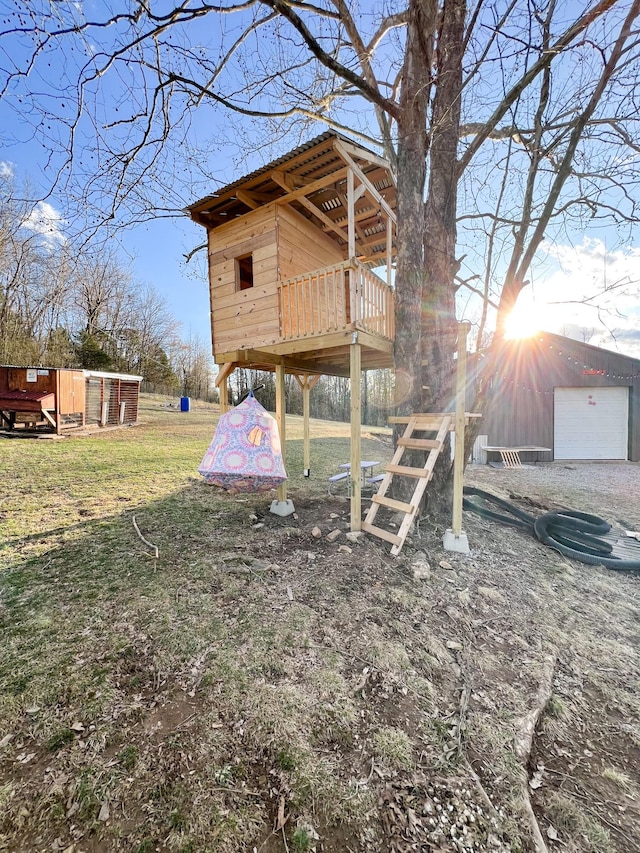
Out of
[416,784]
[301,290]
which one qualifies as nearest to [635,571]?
[416,784]

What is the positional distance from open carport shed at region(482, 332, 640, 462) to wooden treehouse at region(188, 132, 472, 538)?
7.27 m

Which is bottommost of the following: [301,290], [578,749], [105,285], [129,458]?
[578,749]

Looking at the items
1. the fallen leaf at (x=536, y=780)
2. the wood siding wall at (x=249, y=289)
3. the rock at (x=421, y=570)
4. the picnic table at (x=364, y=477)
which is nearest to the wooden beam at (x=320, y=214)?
the wood siding wall at (x=249, y=289)

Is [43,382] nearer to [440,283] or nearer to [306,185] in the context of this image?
[306,185]

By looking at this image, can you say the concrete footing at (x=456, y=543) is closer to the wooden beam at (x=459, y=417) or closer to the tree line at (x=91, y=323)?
the wooden beam at (x=459, y=417)

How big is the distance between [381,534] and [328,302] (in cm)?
288

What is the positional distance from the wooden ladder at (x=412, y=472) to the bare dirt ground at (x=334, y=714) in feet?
0.97

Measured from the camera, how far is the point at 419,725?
1.74 meters

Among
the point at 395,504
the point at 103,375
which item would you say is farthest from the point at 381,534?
the point at 103,375

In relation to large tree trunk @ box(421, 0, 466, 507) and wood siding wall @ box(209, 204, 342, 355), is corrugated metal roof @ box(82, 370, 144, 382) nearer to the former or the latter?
wood siding wall @ box(209, 204, 342, 355)

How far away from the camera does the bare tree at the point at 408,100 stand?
3211mm

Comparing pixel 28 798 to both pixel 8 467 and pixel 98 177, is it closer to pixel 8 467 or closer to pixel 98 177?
pixel 98 177

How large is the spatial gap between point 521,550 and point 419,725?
2.72 m

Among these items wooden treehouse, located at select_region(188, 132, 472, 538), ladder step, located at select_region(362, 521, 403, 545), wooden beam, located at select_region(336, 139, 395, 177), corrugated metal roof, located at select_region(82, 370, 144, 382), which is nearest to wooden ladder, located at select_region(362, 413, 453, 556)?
Answer: ladder step, located at select_region(362, 521, 403, 545)
